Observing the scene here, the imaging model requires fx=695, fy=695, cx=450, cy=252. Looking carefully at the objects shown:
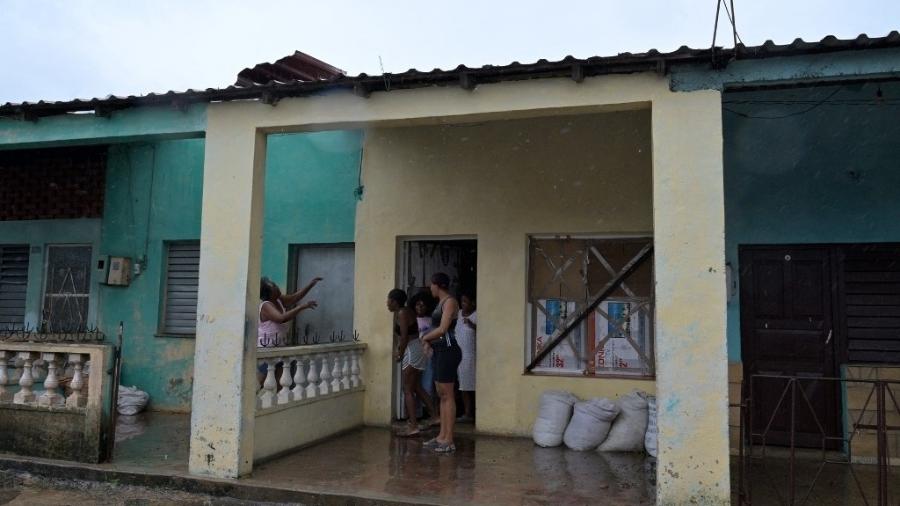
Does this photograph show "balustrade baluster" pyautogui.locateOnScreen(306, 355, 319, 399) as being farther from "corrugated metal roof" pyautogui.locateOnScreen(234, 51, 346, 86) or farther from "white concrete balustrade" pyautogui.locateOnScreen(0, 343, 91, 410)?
"corrugated metal roof" pyautogui.locateOnScreen(234, 51, 346, 86)

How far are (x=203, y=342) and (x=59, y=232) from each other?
16.2 ft

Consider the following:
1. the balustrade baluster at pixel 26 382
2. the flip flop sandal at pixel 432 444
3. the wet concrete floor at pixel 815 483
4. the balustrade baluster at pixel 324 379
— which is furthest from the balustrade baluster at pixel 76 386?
the wet concrete floor at pixel 815 483

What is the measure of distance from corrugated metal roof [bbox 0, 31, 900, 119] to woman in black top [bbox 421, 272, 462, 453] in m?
A: 2.04

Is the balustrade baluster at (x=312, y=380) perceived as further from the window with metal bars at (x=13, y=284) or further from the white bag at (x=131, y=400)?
the window with metal bars at (x=13, y=284)

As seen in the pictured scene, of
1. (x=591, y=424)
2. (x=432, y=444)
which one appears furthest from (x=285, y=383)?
(x=591, y=424)

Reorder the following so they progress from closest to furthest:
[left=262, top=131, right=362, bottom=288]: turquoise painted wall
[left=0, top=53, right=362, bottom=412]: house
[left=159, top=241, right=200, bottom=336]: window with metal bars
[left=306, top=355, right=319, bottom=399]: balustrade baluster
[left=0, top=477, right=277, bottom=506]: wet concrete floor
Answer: [left=0, top=477, right=277, bottom=506]: wet concrete floor < [left=306, top=355, right=319, bottom=399]: balustrade baluster < [left=262, top=131, right=362, bottom=288]: turquoise painted wall < [left=0, top=53, right=362, bottom=412]: house < [left=159, top=241, right=200, bottom=336]: window with metal bars

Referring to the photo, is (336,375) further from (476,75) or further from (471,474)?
(476,75)

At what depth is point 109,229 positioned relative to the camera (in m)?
9.27

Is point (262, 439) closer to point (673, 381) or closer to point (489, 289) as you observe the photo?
point (489, 289)

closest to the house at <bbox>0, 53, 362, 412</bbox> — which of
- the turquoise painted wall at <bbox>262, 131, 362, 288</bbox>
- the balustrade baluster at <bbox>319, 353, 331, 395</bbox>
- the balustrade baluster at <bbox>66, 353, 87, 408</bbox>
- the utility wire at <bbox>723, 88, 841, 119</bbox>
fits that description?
the turquoise painted wall at <bbox>262, 131, 362, 288</bbox>

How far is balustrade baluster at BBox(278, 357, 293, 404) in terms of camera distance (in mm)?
6473

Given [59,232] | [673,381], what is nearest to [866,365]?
[673,381]

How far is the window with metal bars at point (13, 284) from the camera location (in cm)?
948

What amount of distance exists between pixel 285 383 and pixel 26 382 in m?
2.27
